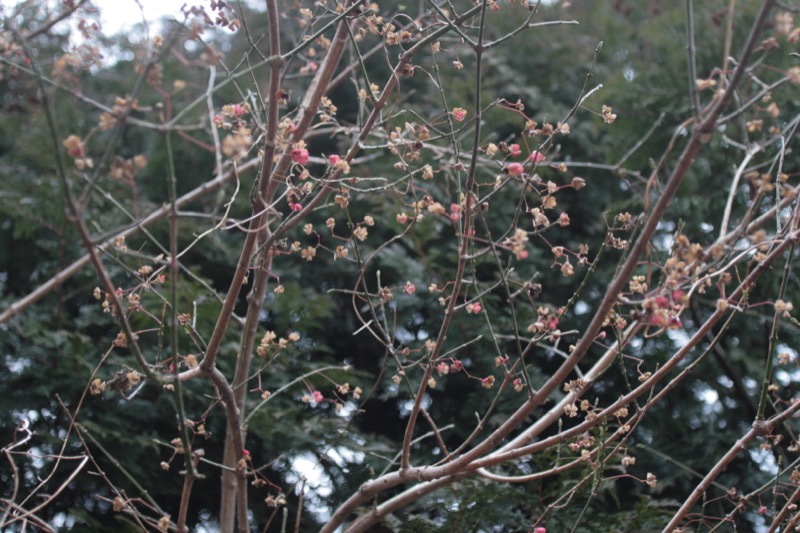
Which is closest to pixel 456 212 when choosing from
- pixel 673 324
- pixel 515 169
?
pixel 515 169

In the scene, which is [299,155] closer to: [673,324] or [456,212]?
[456,212]

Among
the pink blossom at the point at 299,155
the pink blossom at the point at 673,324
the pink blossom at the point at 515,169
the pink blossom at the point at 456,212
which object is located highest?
the pink blossom at the point at 299,155

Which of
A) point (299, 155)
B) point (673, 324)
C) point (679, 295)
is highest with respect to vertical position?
point (299, 155)

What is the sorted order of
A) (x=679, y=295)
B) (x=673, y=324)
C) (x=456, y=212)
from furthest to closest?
(x=456, y=212), (x=673, y=324), (x=679, y=295)

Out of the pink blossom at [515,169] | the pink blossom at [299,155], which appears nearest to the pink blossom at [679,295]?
the pink blossom at [515,169]

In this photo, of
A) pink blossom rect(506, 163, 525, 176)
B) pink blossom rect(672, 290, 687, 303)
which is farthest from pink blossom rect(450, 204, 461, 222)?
pink blossom rect(672, 290, 687, 303)

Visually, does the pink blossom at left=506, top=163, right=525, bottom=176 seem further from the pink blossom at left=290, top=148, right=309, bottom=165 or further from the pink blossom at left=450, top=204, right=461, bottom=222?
the pink blossom at left=290, top=148, right=309, bottom=165

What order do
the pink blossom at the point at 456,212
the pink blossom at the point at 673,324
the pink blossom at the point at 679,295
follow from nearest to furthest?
the pink blossom at the point at 679,295
the pink blossom at the point at 673,324
the pink blossom at the point at 456,212

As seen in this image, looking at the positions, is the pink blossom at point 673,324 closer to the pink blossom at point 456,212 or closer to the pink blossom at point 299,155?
the pink blossom at point 456,212

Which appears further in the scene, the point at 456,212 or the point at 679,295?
the point at 456,212

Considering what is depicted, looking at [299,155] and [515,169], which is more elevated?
[299,155]

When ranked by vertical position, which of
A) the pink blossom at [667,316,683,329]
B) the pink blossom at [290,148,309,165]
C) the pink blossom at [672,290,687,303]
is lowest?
the pink blossom at [667,316,683,329]

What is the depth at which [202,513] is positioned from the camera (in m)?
3.08

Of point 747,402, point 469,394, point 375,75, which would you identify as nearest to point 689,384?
point 747,402
